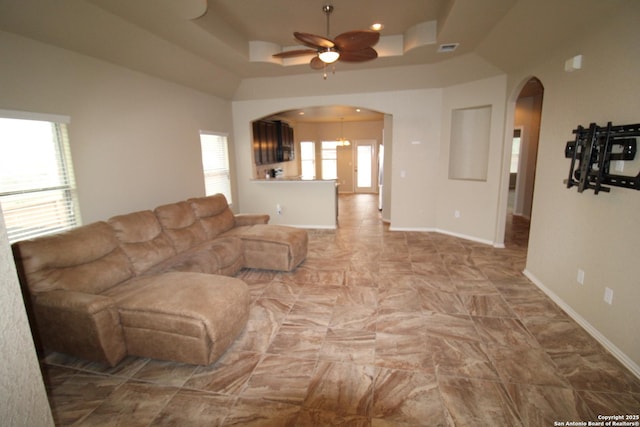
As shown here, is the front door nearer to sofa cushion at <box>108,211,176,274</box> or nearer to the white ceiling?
the white ceiling

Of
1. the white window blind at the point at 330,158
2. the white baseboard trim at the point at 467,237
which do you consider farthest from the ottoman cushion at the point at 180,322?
the white window blind at the point at 330,158

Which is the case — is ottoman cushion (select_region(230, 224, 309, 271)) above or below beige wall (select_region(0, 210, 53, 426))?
below

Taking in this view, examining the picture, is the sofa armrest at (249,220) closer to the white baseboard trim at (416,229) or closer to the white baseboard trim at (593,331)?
the white baseboard trim at (416,229)

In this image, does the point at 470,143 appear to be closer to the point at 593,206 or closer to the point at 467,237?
the point at 467,237

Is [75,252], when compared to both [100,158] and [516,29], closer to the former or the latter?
[100,158]

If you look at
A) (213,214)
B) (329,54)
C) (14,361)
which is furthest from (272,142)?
(14,361)

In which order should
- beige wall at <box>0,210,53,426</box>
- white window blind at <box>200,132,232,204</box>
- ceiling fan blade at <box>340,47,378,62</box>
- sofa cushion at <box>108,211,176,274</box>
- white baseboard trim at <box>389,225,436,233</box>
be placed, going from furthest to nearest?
white baseboard trim at <box>389,225,436,233</box>, white window blind at <box>200,132,232,204</box>, ceiling fan blade at <box>340,47,378,62</box>, sofa cushion at <box>108,211,176,274</box>, beige wall at <box>0,210,53,426</box>

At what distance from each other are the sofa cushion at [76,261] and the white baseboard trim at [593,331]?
13.9 feet

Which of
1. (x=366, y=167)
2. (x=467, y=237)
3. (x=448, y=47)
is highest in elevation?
(x=448, y=47)

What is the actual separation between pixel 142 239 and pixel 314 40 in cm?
275

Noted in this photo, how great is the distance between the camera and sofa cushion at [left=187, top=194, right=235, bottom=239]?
427cm

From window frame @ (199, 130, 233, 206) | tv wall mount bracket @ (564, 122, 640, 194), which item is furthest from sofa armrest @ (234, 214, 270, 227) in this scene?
tv wall mount bracket @ (564, 122, 640, 194)

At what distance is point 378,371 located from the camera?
2262 millimetres

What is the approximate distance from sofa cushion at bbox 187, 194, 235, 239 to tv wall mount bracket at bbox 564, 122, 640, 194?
4.14m
